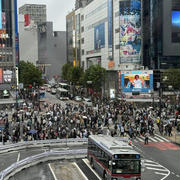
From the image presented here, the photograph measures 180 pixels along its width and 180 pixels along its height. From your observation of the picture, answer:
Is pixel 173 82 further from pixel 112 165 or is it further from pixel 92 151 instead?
pixel 112 165

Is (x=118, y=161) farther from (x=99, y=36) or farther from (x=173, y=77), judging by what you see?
(x=99, y=36)

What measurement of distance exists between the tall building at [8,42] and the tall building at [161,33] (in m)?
27.1

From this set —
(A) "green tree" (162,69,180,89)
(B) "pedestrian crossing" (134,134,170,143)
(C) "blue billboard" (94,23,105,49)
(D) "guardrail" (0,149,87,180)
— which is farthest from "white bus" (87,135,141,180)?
(C) "blue billboard" (94,23,105,49)

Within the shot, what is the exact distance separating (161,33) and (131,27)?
6417 millimetres

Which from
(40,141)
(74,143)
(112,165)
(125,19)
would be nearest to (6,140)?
(40,141)

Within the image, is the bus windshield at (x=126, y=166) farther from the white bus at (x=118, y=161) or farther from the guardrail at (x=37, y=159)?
the guardrail at (x=37, y=159)

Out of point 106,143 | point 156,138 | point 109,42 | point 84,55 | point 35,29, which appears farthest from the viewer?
point 35,29

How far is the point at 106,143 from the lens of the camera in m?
19.4

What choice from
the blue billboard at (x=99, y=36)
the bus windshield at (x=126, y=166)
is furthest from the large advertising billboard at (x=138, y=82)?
the bus windshield at (x=126, y=166)

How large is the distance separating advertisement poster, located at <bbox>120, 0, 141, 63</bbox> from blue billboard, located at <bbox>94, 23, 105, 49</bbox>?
11.3 m

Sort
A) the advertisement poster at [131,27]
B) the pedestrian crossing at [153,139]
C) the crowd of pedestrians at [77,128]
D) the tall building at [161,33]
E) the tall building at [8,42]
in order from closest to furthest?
the crowd of pedestrians at [77,128] → the pedestrian crossing at [153,139] → the tall building at [161,33] → the advertisement poster at [131,27] → the tall building at [8,42]

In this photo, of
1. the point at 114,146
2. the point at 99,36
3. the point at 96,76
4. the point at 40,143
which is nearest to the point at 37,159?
the point at 40,143

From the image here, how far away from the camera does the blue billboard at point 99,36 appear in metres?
80.9

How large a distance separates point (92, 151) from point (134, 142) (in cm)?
955
